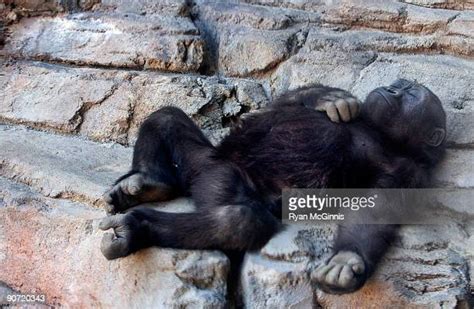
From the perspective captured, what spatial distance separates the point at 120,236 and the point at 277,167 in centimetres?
93

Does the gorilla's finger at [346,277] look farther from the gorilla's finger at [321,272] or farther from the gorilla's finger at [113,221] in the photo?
the gorilla's finger at [113,221]

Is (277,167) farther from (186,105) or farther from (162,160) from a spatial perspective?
(186,105)

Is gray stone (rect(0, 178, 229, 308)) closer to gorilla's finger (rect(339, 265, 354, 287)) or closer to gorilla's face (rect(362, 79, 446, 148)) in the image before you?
gorilla's finger (rect(339, 265, 354, 287))

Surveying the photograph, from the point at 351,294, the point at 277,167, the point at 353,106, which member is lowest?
the point at 351,294

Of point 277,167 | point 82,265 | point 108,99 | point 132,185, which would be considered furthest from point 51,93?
point 277,167

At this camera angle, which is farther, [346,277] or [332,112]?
[332,112]

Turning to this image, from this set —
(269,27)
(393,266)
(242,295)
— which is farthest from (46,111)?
(393,266)

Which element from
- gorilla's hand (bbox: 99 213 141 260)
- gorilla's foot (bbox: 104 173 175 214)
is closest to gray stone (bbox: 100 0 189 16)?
gorilla's foot (bbox: 104 173 175 214)

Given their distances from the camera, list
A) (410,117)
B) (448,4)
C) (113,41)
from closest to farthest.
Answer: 1. (410,117)
2. (113,41)
3. (448,4)

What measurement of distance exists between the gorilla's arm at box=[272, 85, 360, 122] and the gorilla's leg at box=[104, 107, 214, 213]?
21.7 inches

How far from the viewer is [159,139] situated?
3.75 meters

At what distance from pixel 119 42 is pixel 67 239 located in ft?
5.46

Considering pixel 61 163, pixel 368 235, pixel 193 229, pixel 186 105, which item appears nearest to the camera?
pixel 193 229
